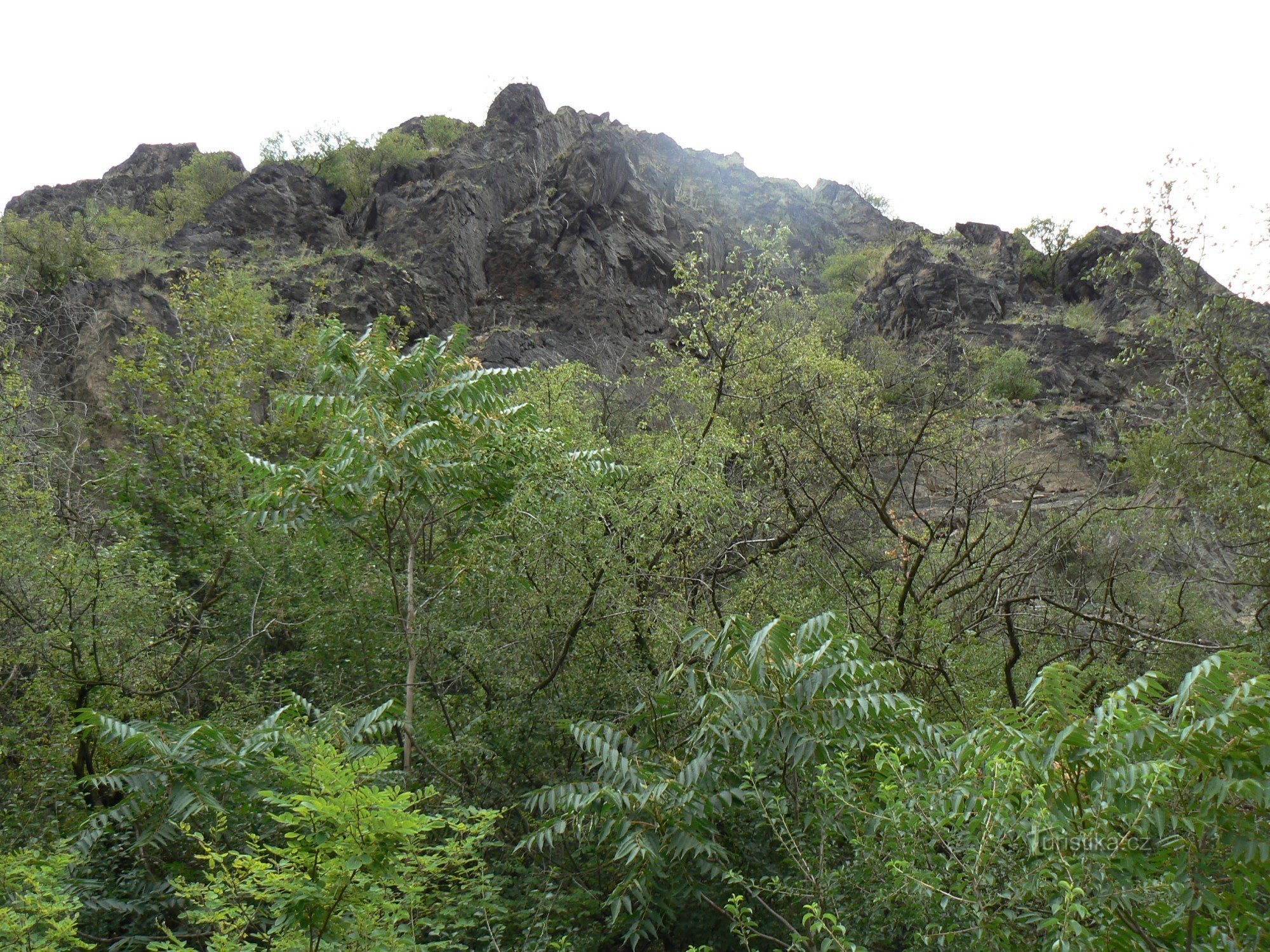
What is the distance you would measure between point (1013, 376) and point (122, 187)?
1537 inches

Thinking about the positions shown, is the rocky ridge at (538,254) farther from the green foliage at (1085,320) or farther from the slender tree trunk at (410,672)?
the slender tree trunk at (410,672)

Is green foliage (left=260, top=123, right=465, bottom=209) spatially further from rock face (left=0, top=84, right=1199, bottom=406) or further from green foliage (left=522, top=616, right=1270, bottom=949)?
green foliage (left=522, top=616, right=1270, bottom=949)

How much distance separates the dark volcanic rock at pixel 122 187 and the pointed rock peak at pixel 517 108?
1201cm

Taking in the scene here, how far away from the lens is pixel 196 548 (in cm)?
1011

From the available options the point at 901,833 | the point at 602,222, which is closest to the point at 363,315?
the point at 602,222

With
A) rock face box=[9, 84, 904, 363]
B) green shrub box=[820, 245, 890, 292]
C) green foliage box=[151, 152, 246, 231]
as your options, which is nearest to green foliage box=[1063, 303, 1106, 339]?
green shrub box=[820, 245, 890, 292]

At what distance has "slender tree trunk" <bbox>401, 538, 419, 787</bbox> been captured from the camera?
5.66 metres

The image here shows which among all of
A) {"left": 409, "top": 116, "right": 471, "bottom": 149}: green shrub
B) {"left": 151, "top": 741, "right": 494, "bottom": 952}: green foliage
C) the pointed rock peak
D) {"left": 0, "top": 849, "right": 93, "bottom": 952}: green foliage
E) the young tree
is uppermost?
the pointed rock peak

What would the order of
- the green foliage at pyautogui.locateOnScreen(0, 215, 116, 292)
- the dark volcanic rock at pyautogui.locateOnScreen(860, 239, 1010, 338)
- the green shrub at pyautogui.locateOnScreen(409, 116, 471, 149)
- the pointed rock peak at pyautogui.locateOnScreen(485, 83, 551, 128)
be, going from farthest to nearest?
the green shrub at pyautogui.locateOnScreen(409, 116, 471, 149)
the pointed rock peak at pyautogui.locateOnScreen(485, 83, 551, 128)
the dark volcanic rock at pyautogui.locateOnScreen(860, 239, 1010, 338)
the green foliage at pyautogui.locateOnScreen(0, 215, 116, 292)

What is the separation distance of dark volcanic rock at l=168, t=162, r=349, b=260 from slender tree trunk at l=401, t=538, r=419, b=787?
83.3ft

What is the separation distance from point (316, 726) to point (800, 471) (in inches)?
333

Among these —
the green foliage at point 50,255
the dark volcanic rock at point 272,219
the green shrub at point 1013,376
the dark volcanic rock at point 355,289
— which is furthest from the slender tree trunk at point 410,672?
the green shrub at point 1013,376

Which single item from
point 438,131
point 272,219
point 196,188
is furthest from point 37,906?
point 438,131

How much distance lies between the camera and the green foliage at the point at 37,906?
3.14 m
